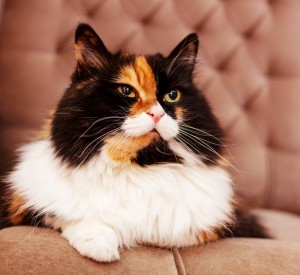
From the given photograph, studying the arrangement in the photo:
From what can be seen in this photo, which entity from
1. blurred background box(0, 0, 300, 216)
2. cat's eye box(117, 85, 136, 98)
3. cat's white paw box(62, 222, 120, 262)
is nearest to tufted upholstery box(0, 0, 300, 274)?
blurred background box(0, 0, 300, 216)

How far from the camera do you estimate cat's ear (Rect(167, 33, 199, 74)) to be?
1.17 metres

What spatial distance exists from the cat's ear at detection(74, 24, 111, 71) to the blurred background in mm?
612

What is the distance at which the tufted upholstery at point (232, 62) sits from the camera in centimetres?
167

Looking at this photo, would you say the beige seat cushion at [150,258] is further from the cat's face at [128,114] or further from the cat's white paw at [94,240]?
the cat's face at [128,114]

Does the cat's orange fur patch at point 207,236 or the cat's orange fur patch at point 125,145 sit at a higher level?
the cat's orange fur patch at point 125,145

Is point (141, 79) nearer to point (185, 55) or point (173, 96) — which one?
point (173, 96)

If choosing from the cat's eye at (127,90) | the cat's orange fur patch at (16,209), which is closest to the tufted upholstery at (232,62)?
the cat's orange fur patch at (16,209)

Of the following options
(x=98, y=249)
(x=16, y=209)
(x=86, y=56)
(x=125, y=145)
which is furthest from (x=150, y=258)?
(x=86, y=56)

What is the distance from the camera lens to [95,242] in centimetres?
91

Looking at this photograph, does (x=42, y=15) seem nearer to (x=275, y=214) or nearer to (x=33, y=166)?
(x=33, y=166)

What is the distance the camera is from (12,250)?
890 mm

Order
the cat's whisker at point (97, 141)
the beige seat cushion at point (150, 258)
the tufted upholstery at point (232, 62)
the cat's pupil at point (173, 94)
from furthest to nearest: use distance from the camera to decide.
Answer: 1. the tufted upholstery at point (232, 62)
2. the cat's pupil at point (173, 94)
3. the cat's whisker at point (97, 141)
4. the beige seat cushion at point (150, 258)

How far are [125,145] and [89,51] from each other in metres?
0.30

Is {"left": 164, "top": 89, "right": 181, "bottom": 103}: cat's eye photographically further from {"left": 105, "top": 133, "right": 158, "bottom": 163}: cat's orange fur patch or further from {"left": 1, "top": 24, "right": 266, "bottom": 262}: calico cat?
{"left": 105, "top": 133, "right": 158, "bottom": 163}: cat's orange fur patch
